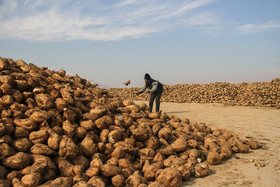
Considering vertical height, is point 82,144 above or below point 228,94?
below

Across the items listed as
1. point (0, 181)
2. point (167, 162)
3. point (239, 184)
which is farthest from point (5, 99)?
point (239, 184)

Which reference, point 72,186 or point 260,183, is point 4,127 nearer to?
point 72,186

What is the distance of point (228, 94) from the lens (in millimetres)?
18000

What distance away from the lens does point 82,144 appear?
3.66m

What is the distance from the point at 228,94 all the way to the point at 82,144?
1677cm

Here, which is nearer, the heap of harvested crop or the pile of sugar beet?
the pile of sugar beet

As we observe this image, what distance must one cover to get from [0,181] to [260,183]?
151 inches

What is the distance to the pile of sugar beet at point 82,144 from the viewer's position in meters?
3.08

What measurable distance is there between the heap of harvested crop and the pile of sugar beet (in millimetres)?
11243

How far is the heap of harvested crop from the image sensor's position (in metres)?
15.3

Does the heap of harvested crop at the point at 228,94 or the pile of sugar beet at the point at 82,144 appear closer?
the pile of sugar beet at the point at 82,144

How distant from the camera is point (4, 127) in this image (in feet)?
10.8

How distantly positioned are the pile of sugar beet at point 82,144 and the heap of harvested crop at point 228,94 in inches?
443

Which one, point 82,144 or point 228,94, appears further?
point 228,94
